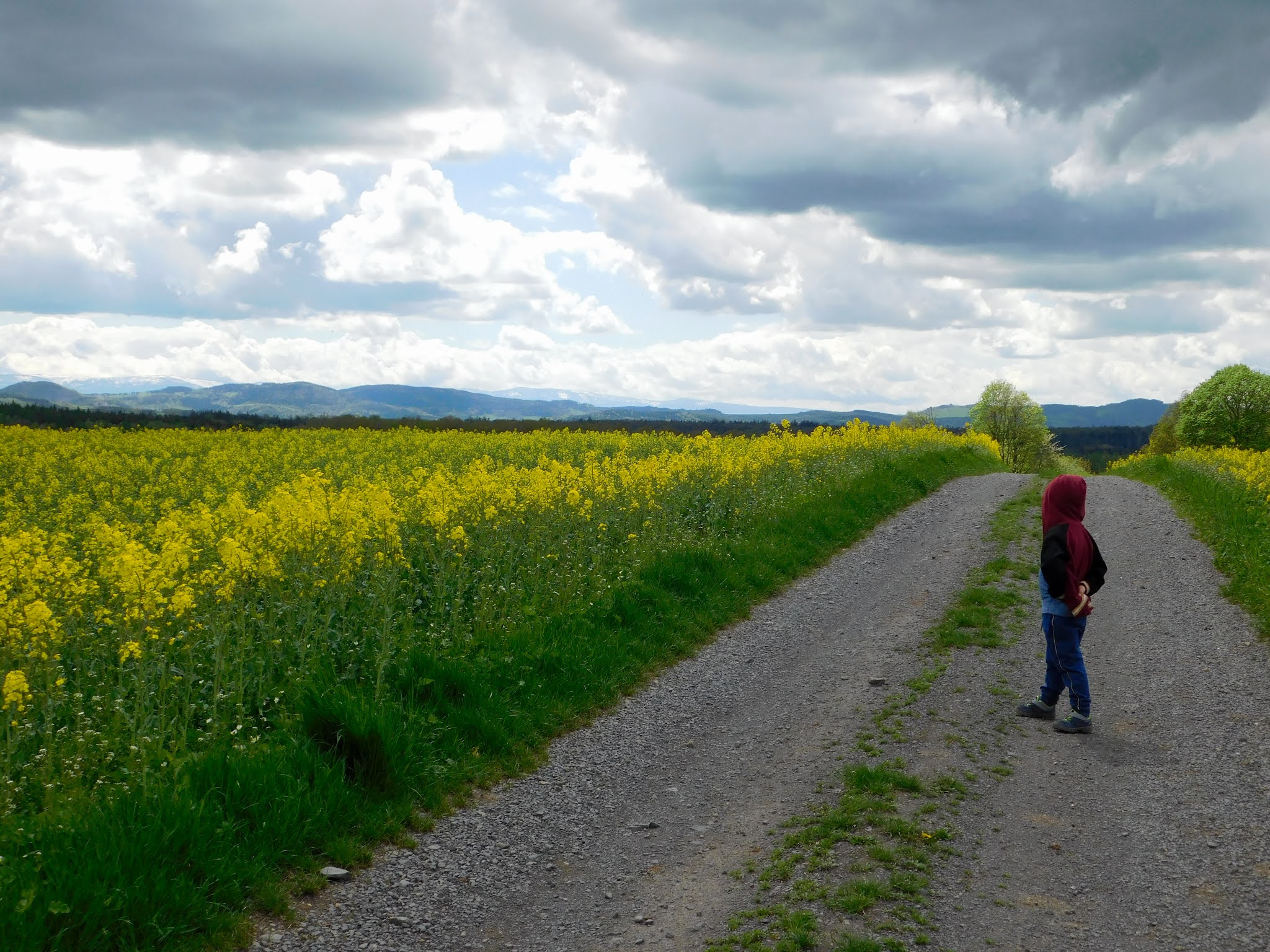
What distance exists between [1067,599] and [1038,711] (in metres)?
1.26

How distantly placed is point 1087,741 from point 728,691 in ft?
12.8

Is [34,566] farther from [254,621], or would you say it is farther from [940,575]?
[940,575]

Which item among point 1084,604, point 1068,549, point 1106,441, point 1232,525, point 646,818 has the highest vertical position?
point 1106,441

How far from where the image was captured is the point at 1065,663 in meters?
9.12

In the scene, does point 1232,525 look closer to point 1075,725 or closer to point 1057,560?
point 1057,560

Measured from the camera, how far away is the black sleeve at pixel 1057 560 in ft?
30.1

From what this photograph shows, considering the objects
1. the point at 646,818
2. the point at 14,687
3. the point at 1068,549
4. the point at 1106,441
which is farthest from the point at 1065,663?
the point at 1106,441

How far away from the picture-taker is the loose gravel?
5844 millimetres

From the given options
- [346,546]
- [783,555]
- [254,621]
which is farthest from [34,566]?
[783,555]

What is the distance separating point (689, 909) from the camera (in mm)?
5945

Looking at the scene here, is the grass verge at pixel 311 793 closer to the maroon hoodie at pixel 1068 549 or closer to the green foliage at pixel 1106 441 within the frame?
the maroon hoodie at pixel 1068 549

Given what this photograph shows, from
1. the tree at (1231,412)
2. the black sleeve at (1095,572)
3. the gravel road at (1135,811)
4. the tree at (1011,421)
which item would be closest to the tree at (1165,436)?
the tree at (1011,421)

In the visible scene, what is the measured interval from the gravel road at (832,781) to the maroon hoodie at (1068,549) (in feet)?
4.83

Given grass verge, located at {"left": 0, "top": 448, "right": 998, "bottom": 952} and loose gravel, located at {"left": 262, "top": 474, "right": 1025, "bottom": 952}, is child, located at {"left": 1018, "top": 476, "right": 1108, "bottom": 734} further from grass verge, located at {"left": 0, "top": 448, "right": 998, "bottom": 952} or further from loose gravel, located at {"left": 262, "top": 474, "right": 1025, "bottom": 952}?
grass verge, located at {"left": 0, "top": 448, "right": 998, "bottom": 952}
